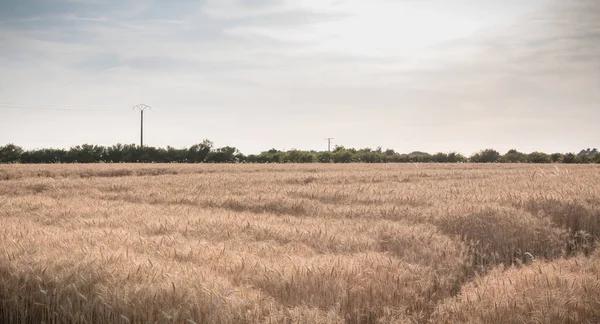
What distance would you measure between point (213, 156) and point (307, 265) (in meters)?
52.2

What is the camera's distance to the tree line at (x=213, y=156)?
55500 mm

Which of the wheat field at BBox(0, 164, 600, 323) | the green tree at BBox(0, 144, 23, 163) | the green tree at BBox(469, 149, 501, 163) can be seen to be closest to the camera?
the wheat field at BBox(0, 164, 600, 323)

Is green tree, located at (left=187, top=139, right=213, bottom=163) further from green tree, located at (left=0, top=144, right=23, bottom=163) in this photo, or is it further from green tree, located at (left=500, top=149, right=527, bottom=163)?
green tree, located at (left=500, top=149, right=527, bottom=163)

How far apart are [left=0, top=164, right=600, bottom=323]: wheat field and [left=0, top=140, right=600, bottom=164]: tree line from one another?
4553 centimetres

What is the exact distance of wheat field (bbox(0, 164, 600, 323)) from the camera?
5863 mm

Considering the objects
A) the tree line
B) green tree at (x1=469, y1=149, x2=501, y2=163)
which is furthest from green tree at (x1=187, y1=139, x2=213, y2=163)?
green tree at (x1=469, y1=149, x2=501, y2=163)

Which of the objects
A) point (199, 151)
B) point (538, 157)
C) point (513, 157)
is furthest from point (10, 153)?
point (538, 157)

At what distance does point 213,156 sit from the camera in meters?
57.7

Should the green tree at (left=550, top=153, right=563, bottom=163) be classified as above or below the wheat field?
above

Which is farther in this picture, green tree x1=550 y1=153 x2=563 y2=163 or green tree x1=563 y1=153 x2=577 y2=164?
green tree x1=550 y1=153 x2=563 y2=163

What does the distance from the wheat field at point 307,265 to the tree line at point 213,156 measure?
149ft

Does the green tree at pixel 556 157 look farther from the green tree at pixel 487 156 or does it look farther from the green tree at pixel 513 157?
the green tree at pixel 487 156

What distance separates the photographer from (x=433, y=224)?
10.8m

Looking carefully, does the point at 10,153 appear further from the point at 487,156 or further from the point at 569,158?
the point at 569,158
